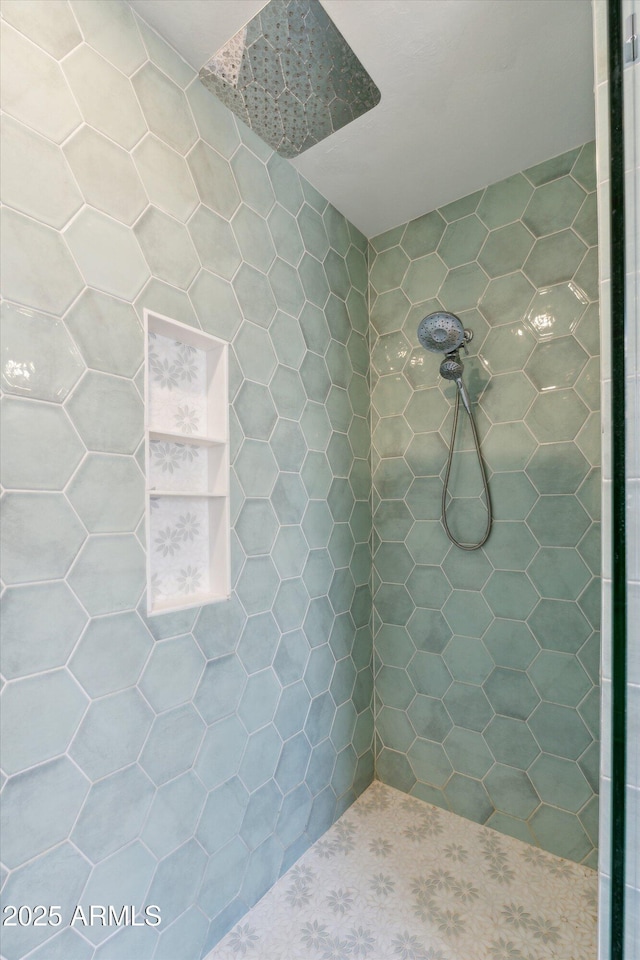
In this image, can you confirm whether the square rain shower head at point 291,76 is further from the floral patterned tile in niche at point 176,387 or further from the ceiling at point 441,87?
the floral patterned tile in niche at point 176,387

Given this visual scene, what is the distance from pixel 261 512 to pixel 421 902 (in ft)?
4.07

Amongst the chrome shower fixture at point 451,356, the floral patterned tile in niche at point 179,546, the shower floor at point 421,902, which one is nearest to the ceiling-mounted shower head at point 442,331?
the chrome shower fixture at point 451,356

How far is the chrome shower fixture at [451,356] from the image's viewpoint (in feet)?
5.01

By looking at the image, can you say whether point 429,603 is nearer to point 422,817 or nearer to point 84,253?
point 422,817

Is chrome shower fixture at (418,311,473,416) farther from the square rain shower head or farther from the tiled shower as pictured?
the square rain shower head

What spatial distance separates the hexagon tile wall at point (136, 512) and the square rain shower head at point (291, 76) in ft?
0.21

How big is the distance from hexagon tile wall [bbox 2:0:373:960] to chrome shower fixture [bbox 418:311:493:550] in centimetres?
42

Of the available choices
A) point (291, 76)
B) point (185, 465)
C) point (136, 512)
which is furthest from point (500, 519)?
point (291, 76)

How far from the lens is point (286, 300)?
1540 millimetres

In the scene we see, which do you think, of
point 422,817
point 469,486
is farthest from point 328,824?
point 469,486

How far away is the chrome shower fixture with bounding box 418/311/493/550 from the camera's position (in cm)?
153

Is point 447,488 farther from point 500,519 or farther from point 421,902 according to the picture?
point 421,902

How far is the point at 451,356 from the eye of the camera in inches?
63.8

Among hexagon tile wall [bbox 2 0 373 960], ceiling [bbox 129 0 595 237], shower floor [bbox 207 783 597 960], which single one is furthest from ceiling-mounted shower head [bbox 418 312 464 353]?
shower floor [bbox 207 783 597 960]
